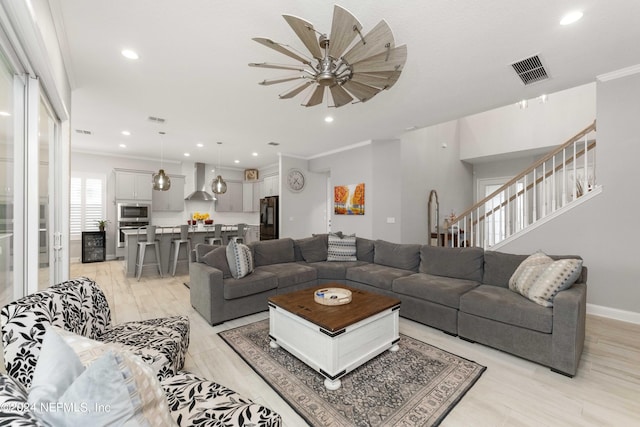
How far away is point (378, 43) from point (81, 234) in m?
8.00

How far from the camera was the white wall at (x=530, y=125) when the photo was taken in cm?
542

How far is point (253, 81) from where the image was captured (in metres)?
3.14

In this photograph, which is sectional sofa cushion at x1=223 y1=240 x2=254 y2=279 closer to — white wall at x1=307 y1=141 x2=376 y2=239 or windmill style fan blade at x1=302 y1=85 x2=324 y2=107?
windmill style fan blade at x1=302 y1=85 x2=324 y2=107

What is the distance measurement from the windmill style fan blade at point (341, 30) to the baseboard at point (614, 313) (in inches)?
165

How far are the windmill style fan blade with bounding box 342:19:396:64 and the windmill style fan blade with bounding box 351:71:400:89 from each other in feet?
0.60

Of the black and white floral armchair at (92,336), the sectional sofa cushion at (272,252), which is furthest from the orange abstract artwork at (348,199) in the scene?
the black and white floral armchair at (92,336)

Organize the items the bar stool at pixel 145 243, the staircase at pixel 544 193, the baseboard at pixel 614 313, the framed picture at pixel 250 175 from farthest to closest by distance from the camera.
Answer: the framed picture at pixel 250 175 < the bar stool at pixel 145 243 < the staircase at pixel 544 193 < the baseboard at pixel 614 313

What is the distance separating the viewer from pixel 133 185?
7.06m

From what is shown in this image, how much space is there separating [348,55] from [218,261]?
2702mm

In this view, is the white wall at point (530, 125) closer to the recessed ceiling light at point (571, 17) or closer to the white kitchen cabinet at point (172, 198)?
the recessed ceiling light at point (571, 17)

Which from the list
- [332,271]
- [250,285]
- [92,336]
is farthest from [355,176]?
[92,336]

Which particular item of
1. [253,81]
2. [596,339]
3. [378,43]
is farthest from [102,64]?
[596,339]

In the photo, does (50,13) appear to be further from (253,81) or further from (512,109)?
(512,109)

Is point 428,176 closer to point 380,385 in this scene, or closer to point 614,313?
point 614,313
